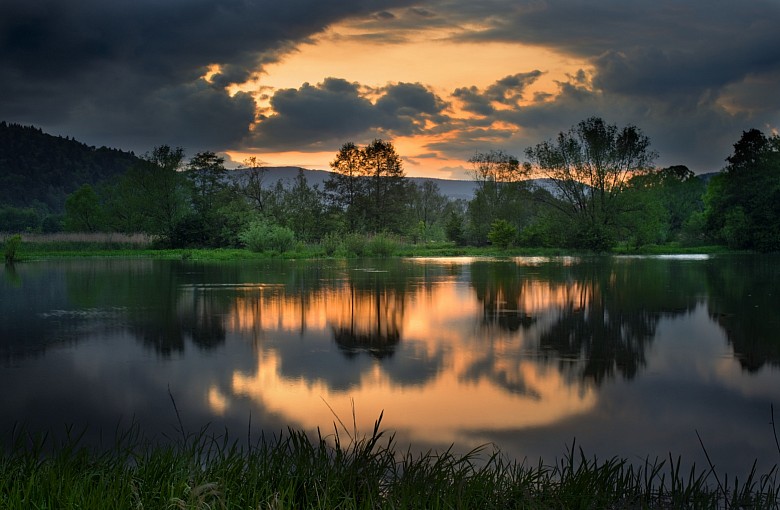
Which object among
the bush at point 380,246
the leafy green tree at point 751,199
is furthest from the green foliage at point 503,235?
the leafy green tree at point 751,199

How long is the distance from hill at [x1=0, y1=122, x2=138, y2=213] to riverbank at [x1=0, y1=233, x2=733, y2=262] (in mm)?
87950

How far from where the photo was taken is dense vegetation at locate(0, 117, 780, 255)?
5266 cm

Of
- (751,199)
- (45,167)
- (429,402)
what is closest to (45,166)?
(45,167)

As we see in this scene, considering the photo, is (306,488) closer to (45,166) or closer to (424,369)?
(424,369)

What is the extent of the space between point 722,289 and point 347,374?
54.0 ft

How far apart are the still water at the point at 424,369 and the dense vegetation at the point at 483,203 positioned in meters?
31.4

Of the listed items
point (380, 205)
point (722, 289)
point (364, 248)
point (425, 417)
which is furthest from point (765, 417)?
point (380, 205)

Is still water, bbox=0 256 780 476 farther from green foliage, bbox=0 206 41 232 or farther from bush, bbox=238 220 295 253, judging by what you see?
green foliage, bbox=0 206 41 232

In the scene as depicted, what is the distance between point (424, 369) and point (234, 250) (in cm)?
4228

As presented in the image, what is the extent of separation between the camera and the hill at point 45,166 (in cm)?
13362

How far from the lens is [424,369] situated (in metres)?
8.76

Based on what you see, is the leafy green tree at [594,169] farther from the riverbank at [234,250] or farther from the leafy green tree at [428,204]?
the leafy green tree at [428,204]

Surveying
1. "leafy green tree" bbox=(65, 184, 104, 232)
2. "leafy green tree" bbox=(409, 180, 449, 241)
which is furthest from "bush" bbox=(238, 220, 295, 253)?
"leafy green tree" bbox=(409, 180, 449, 241)

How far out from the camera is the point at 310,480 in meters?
4.06
